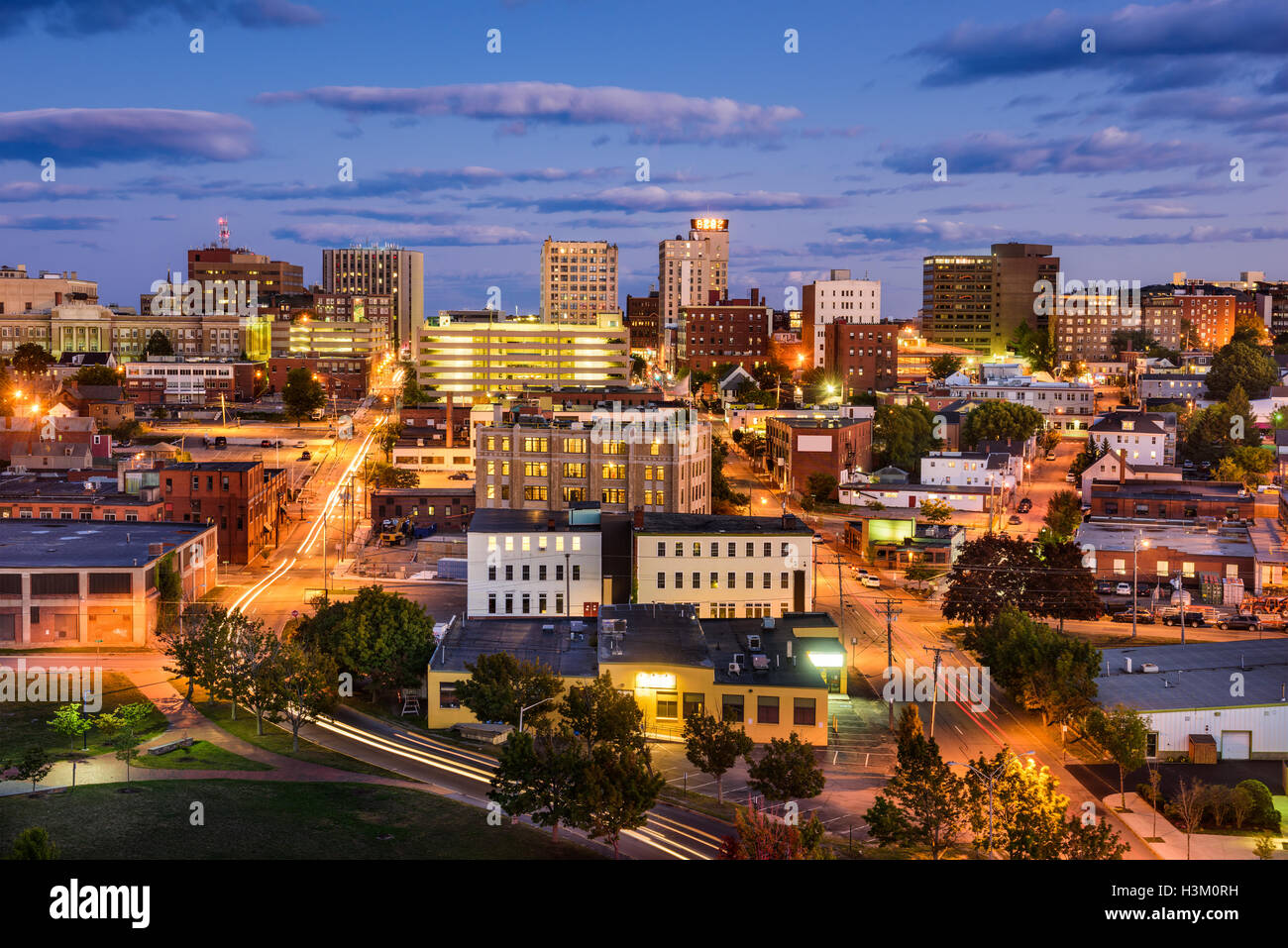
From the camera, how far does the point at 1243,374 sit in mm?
120750

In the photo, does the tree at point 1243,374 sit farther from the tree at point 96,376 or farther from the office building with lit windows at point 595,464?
the tree at point 96,376

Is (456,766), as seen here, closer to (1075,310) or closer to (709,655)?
(709,655)

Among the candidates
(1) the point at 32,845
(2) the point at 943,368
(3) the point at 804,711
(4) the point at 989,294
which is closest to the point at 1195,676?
(3) the point at 804,711

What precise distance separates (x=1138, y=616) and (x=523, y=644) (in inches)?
1076

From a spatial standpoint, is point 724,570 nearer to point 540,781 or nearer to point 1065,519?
point 540,781

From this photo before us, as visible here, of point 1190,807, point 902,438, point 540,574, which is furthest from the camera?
point 902,438

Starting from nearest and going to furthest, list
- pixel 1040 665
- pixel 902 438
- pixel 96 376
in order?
pixel 1040 665, pixel 902 438, pixel 96 376

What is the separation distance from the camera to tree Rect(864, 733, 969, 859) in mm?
25672

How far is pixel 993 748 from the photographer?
35.0 metres

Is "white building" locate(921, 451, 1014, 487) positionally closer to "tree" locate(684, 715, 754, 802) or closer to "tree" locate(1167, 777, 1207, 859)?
"tree" locate(1167, 777, 1207, 859)

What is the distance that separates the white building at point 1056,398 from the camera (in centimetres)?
11975

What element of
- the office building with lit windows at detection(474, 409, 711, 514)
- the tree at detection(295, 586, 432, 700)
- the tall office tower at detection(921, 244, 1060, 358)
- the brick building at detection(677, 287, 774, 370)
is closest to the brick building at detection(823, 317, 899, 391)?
the brick building at detection(677, 287, 774, 370)

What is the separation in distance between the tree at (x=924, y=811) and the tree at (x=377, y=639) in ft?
57.5
